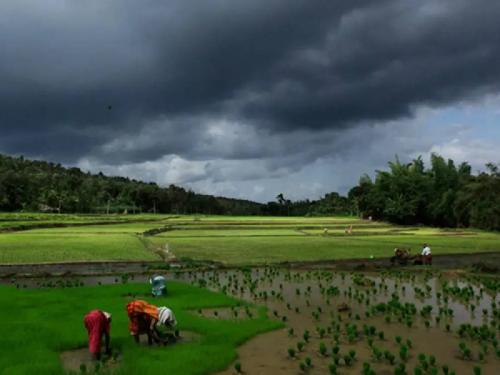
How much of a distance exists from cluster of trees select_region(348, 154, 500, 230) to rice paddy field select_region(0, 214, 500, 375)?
58713 millimetres

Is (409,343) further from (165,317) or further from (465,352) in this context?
(165,317)

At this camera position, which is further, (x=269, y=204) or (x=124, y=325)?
(x=269, y=204)

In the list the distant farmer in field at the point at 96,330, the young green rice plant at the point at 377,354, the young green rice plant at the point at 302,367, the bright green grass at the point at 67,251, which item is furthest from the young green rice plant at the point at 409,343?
the bright green grass at the point at 67,251

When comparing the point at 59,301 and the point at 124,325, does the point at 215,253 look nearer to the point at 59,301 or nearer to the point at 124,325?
the point at 59,301

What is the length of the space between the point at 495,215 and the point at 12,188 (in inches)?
4304

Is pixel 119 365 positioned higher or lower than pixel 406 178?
lower

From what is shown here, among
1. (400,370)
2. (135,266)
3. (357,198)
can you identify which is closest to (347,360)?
(400,370)

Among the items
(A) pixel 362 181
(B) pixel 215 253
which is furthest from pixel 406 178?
(B) pixel 215 253

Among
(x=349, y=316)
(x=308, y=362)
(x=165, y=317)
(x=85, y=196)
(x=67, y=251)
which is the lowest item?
(x=349, y=316)

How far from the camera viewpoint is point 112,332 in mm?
12586

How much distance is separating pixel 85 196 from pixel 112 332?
129678 millimetres

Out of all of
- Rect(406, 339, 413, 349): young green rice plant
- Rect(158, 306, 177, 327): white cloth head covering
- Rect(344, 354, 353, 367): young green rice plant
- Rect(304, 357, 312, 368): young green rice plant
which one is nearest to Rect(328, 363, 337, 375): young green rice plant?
Rect(304, 357, 312, 368): young green rice plant

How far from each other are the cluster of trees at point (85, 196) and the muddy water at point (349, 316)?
360 feet

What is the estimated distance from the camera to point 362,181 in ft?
435
